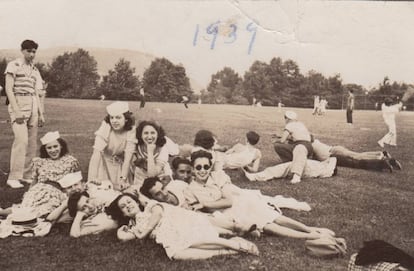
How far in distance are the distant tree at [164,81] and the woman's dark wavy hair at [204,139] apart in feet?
0.83

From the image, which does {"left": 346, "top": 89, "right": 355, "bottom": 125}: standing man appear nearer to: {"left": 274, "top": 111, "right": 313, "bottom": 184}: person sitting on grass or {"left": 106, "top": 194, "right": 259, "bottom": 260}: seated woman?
{"left": 274, "top": 111, "right": 313, "bottom": 184}: person sitting on grass

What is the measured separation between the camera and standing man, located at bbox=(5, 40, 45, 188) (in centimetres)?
294

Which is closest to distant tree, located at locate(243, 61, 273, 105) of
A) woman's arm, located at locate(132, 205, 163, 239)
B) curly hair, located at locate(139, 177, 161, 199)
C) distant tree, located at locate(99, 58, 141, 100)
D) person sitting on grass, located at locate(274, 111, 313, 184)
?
person sitting on grass, located at locate(274, 111, 313, 184)

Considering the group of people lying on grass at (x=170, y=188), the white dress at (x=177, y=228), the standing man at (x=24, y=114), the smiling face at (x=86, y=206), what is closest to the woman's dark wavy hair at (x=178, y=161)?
the group of people lying on grass at (x=170, y=188)

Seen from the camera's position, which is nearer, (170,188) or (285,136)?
(170,188)

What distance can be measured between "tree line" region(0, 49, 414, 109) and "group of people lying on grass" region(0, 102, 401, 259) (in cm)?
15

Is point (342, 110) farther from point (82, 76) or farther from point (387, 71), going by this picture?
point (82, 76)

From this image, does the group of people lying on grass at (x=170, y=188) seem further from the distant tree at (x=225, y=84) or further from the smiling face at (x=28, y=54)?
the smiling face at (x=28, y=54)

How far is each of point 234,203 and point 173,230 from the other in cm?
40

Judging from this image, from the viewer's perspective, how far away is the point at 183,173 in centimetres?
286

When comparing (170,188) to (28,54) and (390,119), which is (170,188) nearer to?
(28,54)

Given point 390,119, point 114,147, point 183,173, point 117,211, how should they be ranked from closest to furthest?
point 117,211 → point 183,173 → point 114,147 → point 390,119

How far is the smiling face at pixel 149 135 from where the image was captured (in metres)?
2.94

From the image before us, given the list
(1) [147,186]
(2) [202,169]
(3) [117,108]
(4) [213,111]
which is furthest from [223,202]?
(3) [117,108]
